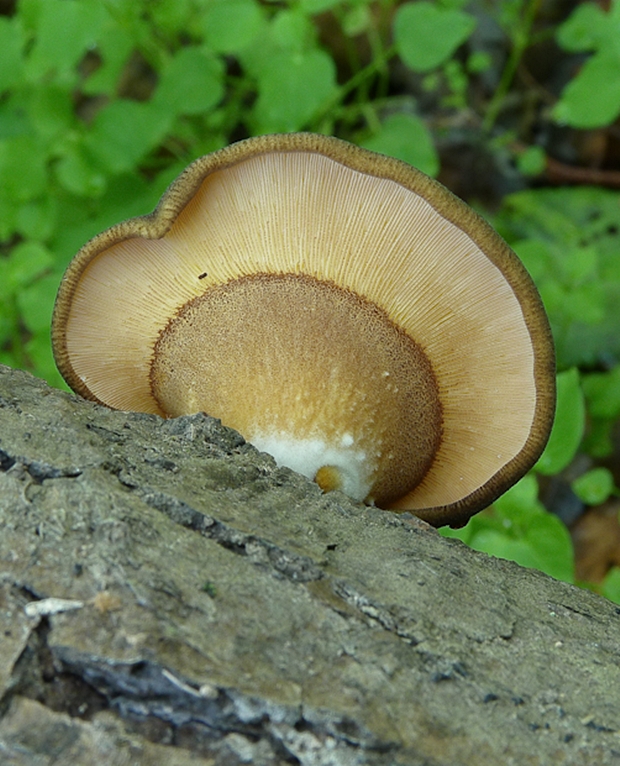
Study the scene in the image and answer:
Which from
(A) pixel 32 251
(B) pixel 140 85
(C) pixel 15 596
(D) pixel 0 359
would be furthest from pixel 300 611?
(B) pixel 140 85

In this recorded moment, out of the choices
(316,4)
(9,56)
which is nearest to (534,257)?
(316,4)

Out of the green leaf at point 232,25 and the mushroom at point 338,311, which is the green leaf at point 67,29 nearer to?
the green leaf at point 232,25

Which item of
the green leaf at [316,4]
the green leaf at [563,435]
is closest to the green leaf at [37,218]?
the green leaf at [316,4]

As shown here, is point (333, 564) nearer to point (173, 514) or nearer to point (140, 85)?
point (173, 514)

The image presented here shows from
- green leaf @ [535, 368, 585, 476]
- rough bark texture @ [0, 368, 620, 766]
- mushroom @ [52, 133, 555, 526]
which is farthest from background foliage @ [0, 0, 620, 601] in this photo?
rough bark texture @ [0, 368, 620, 766]

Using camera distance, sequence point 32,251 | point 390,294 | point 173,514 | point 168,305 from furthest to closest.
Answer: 1. point 32,251
2. point 168,305
3. point 390,294
4. point 173,514
